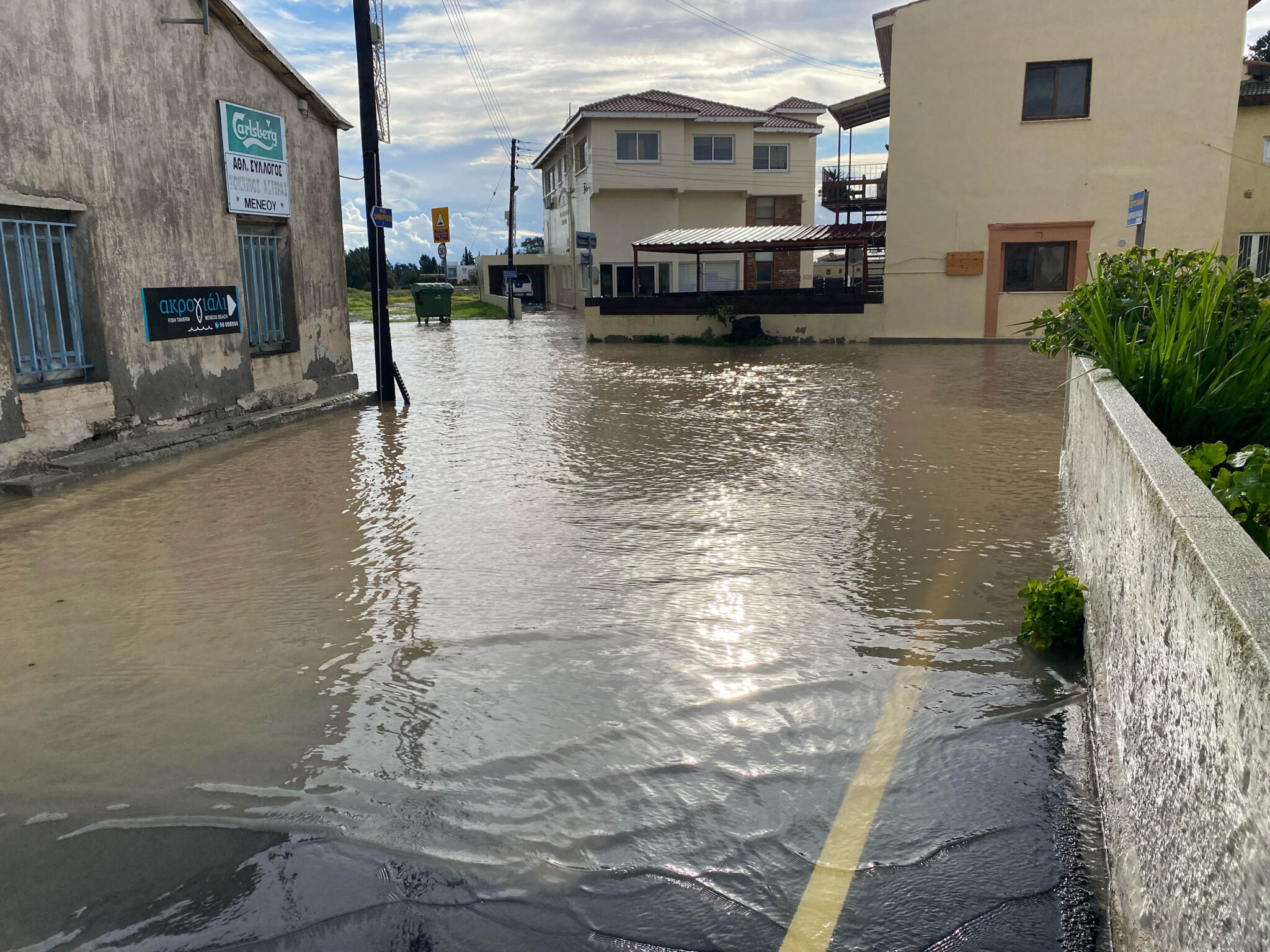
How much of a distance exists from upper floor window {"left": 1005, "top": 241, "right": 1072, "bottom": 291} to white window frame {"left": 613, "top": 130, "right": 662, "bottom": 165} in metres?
18.2

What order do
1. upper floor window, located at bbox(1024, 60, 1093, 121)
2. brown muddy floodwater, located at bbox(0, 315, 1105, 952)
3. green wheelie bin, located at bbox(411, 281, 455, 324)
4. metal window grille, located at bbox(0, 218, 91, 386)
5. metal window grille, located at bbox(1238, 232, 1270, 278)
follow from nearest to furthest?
brown muddy floodwater, located at bbox(0, 315, 1105, 952), metal window grille, located at bbox(0, 218, 91, 386), upper floor window, located at bbox(1024, 60, 1093, 121), metal window grille, located at bbox(1238, 232, 1270, 278), green wheelie bin, located at bbox(411, 281, 455, 324)

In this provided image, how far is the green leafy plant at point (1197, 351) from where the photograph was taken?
195 inches

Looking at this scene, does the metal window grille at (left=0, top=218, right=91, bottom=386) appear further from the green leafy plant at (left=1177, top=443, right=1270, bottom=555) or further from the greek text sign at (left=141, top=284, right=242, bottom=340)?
the green leafy plant at (left=1177, top=443, right=1270, bottom=555)

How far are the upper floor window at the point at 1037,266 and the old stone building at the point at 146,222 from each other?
16996 millimetres

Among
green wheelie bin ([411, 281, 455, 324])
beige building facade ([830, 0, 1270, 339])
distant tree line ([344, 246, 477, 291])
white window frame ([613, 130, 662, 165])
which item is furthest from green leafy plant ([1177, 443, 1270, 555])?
distant tree line ([344, 246, 477, 291])

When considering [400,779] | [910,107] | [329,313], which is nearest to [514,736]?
[400,779]

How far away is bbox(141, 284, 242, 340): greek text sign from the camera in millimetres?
10492

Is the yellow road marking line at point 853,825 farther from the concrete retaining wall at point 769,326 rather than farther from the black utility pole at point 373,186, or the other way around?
the concrete retaining wall at point 769,326

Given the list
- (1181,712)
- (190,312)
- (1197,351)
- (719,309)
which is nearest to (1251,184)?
(719,309)

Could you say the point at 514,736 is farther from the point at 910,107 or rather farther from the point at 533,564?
the point at 910,107

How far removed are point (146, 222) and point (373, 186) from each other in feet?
13.1

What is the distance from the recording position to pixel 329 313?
14.5 metres

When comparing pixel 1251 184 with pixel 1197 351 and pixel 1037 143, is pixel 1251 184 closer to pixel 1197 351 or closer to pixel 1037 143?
pixel 1037 143

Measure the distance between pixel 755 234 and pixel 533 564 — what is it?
2225 cm
